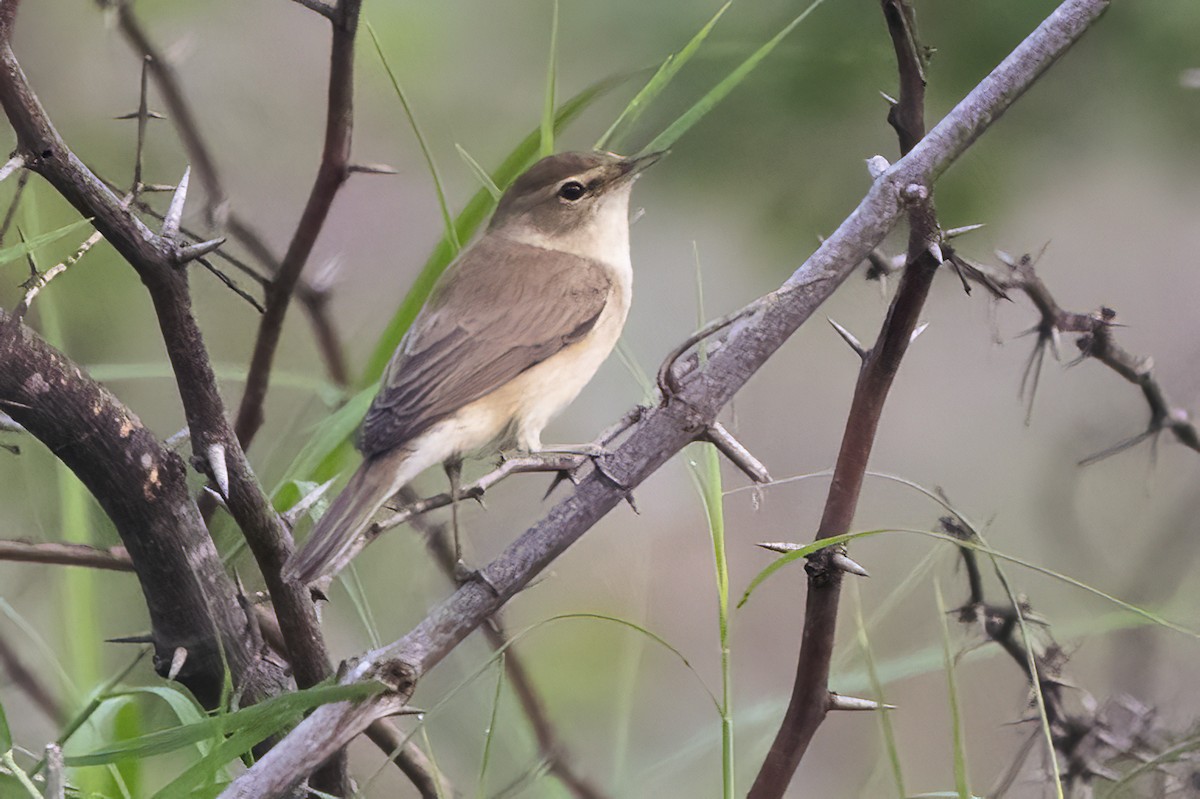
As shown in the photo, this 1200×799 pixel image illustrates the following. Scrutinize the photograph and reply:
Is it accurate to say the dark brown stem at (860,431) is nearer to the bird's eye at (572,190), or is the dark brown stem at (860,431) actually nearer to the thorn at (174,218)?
the thorn at (174,218)

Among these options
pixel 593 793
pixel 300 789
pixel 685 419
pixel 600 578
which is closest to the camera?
pixel 685 419

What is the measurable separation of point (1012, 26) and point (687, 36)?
48cm

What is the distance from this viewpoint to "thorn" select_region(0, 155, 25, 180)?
0.75m

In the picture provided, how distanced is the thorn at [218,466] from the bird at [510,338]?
0.87ft

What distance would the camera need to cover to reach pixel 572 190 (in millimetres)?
1760

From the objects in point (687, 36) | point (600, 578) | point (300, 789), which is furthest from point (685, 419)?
Answer: point (687, 36)

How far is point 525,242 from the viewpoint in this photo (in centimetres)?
184

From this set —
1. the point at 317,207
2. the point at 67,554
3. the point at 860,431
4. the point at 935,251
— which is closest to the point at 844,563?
the point at 860,431

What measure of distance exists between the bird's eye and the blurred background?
126 mm

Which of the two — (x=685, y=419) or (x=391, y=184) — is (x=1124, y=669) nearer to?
(x=685, y=419)

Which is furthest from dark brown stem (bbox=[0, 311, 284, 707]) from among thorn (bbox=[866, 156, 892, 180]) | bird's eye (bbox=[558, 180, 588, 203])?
bird's eye (bbox=[558, 180, 588, 203])

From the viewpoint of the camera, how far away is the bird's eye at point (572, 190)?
5.72 feet

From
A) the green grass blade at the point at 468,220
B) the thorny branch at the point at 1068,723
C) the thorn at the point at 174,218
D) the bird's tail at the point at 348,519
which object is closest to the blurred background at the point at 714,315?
the thorny branch at the point at 1068,723

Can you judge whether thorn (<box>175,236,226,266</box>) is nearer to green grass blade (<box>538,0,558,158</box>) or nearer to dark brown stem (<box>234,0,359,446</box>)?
dark brown stem (<box>234,0,359,446</box>)
